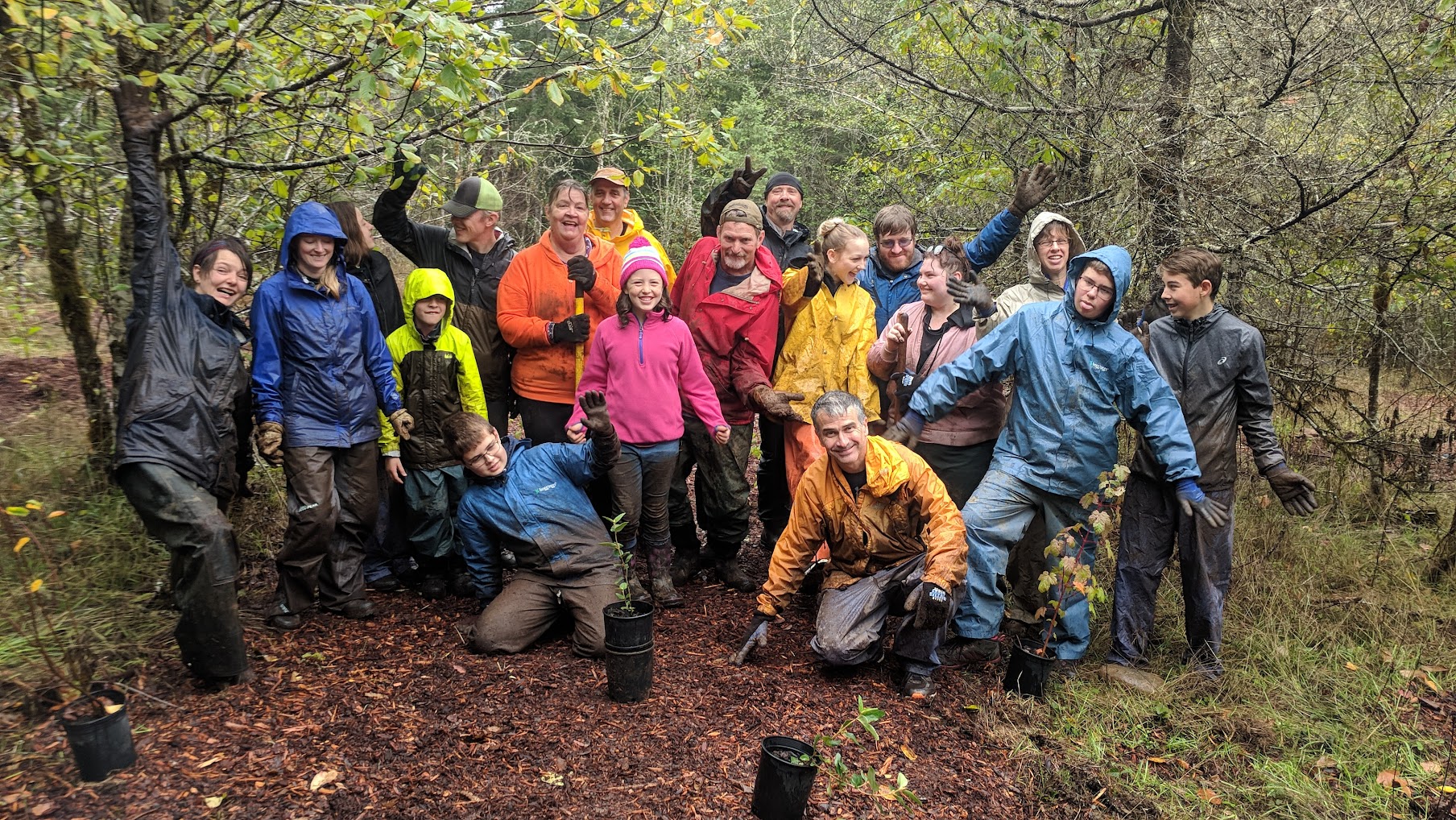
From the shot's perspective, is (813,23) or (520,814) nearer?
(520,814)

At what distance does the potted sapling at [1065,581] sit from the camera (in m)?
3.70

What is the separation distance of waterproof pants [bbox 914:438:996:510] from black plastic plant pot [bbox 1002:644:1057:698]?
3.32 ft

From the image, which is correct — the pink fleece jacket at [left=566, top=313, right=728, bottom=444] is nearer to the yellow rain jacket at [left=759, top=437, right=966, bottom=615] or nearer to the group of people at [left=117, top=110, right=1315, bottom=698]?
the group of people at [left=117, top=110, right=1315, bottom=698]

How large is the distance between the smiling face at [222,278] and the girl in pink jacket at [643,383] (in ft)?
5.71

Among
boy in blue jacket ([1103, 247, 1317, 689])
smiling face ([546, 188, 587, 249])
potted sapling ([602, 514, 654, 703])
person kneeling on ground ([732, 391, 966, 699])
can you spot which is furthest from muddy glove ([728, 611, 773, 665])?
smiling face ([546, 188, 587, 249])

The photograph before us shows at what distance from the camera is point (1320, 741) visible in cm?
377

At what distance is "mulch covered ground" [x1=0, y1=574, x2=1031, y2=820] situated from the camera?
3.00 meters

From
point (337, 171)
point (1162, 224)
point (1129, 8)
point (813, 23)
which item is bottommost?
point (1162, 224)

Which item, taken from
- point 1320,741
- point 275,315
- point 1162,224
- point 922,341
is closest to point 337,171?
point 275,315

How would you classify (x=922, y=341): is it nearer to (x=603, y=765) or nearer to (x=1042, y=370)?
(x=1042, y=370)

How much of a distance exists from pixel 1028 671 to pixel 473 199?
398 cm

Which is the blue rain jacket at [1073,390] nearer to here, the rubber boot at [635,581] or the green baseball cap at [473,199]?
the rubber boot at [635,581]

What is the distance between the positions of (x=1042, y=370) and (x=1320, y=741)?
6.83ft

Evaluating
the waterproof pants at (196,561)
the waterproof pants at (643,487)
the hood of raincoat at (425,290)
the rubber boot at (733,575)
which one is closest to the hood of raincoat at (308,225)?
the hood of raincoat at (425,290)
